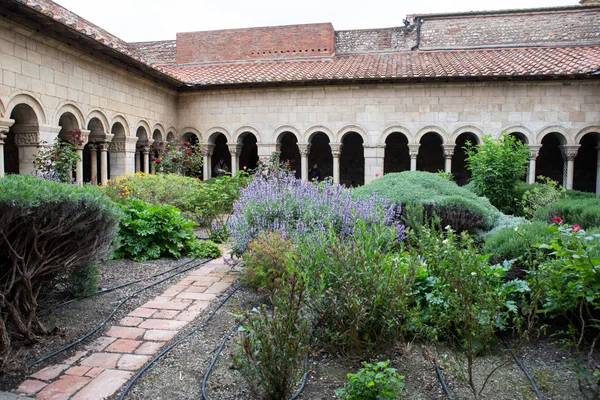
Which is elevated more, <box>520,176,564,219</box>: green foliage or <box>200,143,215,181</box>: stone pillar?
<box>200,143,215,181</box>: stone pillar

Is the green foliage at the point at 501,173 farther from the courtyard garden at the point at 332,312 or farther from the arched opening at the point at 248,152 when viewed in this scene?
the arched opening at the point at 248,152

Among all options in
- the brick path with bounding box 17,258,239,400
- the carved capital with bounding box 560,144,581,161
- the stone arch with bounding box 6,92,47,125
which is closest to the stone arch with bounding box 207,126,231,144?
the stone arch with bounding box 6,92,47,125

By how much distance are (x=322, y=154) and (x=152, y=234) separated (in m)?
11.5

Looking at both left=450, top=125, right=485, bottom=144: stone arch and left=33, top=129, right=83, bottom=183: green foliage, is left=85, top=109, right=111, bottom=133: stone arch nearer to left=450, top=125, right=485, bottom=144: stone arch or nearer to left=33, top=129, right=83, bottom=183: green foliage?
left=33, top=129, right=83, bottom=183: green foliage

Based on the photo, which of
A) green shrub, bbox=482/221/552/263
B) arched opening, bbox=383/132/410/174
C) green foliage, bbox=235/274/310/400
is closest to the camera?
green foliage, bbox=235/274/310/400

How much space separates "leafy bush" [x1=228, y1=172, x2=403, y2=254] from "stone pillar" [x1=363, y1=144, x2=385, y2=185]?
780cm

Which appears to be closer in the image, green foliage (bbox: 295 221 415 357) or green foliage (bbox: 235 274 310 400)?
green foliage (bbox: 235 274 310 400)

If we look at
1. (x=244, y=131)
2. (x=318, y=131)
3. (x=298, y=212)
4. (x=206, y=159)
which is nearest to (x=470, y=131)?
(x=318, y=131)

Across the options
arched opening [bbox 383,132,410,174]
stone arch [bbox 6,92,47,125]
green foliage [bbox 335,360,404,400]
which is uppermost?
stone arch [bbox 6,92,47,125]

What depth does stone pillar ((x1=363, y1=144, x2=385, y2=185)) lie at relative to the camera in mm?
12898

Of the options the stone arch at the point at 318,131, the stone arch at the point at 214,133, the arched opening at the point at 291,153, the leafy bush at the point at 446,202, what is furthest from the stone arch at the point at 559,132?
the stone arch at the point at 214,133

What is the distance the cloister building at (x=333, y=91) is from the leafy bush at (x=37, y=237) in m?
5.65

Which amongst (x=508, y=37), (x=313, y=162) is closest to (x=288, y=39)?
(x=313, y=162)

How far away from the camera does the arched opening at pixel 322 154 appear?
667 inches
